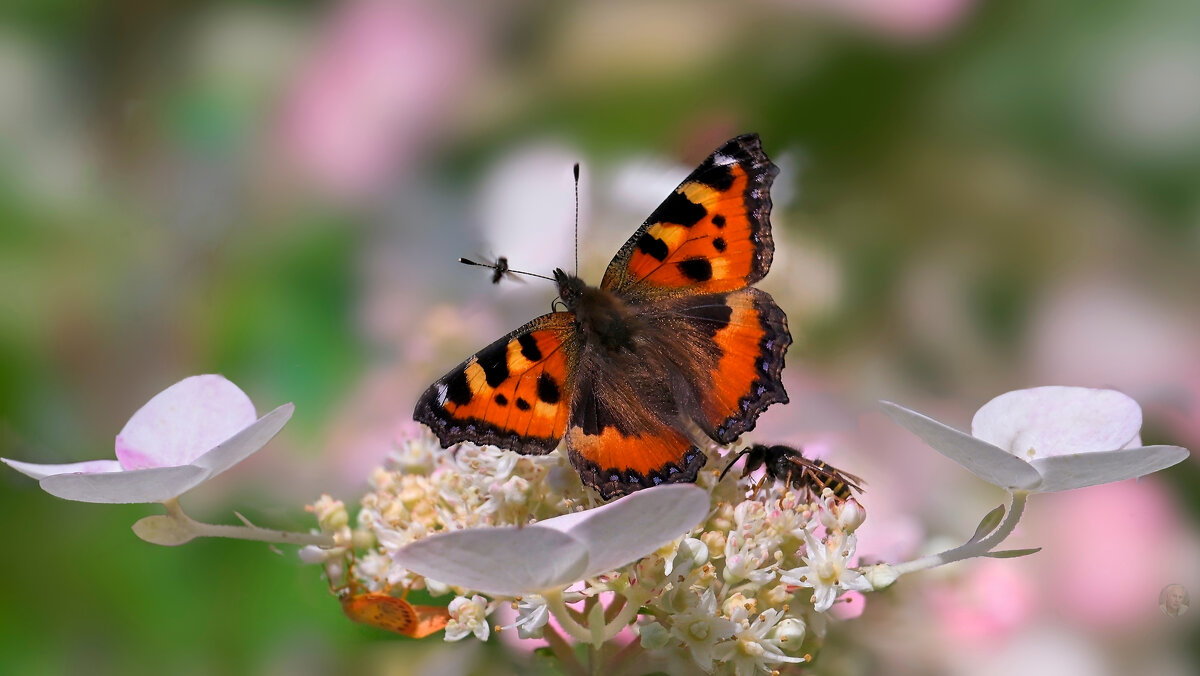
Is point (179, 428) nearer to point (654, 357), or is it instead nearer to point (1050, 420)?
point (654, 357)

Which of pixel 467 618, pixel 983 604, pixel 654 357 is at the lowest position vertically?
pixel 983 604

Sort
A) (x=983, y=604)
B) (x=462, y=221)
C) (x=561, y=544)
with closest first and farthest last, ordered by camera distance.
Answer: (x=561, y=544), (x=983, y=604), (x=462, y=221)

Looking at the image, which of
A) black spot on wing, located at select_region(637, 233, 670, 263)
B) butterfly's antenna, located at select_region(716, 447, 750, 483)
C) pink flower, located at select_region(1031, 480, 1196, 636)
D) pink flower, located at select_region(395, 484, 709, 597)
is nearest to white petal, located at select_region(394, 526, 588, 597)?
pink flower, located at select_region(395, 484, 709, 597)

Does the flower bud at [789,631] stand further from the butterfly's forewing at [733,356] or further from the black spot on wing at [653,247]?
the black spot on wing at [653,247]

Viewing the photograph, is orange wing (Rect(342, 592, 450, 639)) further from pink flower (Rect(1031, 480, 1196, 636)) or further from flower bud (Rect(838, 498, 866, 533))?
pink flower (Rect(1031, 480, 1196, 636))

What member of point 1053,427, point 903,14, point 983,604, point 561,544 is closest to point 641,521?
point 561,544

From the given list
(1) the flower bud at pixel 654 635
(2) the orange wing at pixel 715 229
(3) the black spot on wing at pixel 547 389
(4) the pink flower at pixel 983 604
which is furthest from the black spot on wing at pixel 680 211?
(4) the pink flower at pixel 983 604

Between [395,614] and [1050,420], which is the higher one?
[1050,420]
